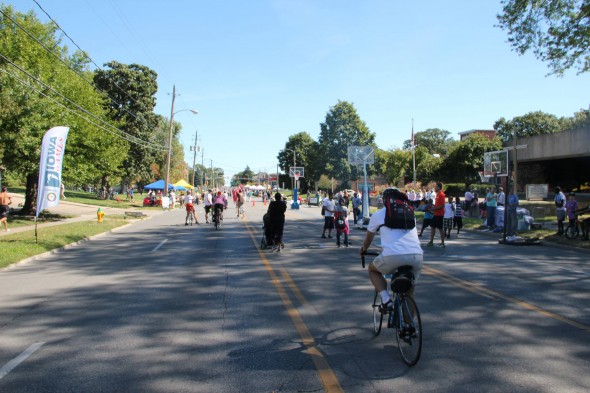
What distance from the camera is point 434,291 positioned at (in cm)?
813

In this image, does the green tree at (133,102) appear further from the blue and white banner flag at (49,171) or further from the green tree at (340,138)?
the blue and white banner flag at (49,171)

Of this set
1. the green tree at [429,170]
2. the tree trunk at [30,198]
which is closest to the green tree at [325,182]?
the green tree at [429,170]

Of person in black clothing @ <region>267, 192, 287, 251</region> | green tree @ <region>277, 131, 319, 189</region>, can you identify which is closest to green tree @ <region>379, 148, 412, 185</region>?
green tree @ <region>277, 131, 319, 189</region>

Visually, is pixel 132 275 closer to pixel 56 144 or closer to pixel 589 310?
pixel 56 144

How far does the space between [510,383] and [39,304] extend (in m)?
6.80

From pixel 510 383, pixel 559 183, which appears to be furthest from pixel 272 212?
pixel 559 183

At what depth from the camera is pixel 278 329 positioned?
19.5 ft

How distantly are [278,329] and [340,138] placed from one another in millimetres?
76323

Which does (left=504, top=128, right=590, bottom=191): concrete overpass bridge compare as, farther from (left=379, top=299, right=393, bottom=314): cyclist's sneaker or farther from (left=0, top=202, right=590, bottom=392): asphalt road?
(left=379, top=299, right=393, bottom=314): cyclist's sneaker

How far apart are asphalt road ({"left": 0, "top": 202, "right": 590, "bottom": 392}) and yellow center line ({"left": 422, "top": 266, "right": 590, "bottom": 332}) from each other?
4 centimetres

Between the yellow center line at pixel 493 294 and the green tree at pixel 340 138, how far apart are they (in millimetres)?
70327

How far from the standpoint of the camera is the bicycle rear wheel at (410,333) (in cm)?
460

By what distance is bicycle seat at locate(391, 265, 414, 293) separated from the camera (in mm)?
4836

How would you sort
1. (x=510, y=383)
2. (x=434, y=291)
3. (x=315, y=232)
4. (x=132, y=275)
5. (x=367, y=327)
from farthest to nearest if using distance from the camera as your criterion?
1. (x=315, y=232)
2. (x=132, y=275)
3. (x=434, y=291)
4. (x=367, y=327)
5. (x=510, y=383)
